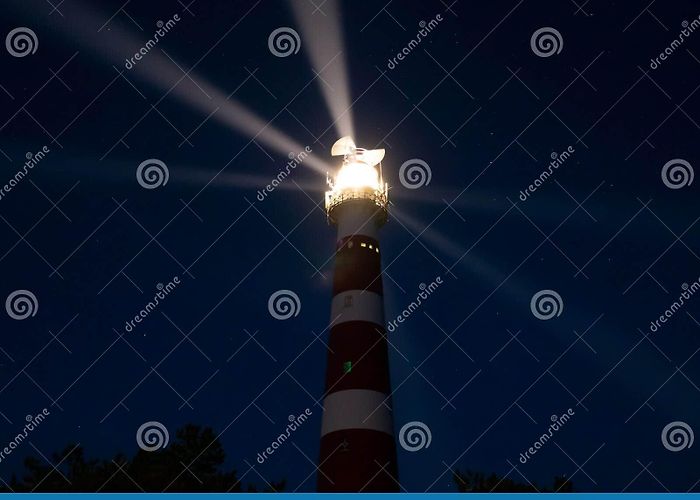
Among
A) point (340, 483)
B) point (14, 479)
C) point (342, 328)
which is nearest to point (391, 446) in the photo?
point (340, 483)

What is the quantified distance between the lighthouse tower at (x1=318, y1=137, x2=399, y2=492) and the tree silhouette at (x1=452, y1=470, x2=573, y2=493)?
11.8m

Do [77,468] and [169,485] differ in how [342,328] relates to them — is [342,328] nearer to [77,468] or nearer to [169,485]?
[169,485]

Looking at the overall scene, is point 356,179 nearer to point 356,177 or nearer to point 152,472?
point 356,177

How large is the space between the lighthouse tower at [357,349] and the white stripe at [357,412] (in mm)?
30

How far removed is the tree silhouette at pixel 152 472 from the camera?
3322cm

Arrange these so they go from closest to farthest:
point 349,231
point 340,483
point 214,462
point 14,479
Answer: point 340,483 < point 349,231 < point 14,479 < point 214,462

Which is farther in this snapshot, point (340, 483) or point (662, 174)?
point (340, 483)

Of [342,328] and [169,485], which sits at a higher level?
[342,328]

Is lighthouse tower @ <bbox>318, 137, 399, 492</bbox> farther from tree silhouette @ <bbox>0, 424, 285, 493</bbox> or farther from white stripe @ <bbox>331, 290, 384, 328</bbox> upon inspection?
tree silhouette @ <bbox>0, 424, 285, 493</bbox>

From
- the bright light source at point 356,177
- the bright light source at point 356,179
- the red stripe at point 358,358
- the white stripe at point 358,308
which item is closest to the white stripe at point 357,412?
the red stripe at point 358,358

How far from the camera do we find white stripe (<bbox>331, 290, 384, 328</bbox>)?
30.0 meters

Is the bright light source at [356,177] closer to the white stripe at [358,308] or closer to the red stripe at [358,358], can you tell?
the white stripe at [358,308]

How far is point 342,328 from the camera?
98.2 ft

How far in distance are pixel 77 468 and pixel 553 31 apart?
949 inches
